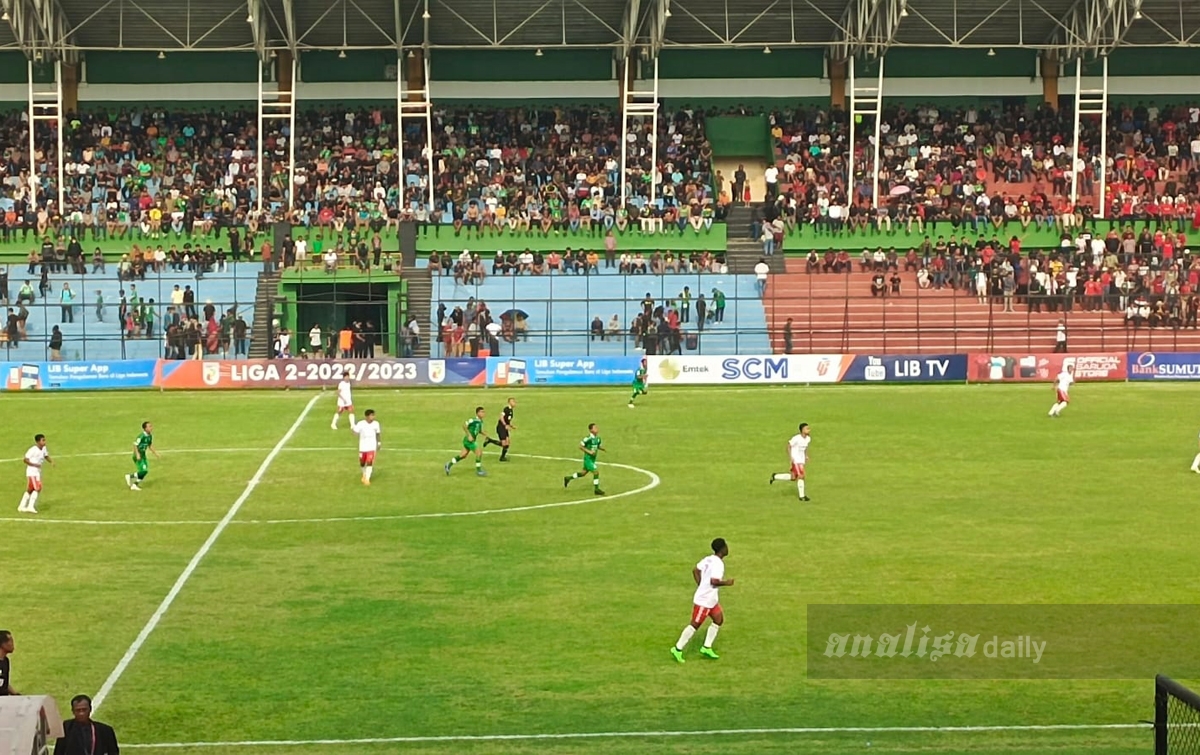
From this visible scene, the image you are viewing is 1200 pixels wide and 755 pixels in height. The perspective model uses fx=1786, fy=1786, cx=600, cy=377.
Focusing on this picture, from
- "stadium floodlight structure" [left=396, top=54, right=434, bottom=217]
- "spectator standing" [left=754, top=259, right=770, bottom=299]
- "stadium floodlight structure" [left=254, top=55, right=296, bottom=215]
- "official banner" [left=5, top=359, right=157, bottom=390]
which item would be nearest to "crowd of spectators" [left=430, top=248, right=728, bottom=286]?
"spectator standing" [left=754, top=259, right=770, bottom=299]

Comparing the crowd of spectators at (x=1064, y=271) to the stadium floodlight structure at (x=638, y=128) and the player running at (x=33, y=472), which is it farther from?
the player running at (x=33, y=472)

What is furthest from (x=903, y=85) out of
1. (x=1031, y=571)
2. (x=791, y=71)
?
(x=1031, y=571)

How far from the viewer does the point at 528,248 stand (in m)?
75.8

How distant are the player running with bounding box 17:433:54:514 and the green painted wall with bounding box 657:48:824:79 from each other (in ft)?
180

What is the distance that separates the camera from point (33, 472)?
115 feet

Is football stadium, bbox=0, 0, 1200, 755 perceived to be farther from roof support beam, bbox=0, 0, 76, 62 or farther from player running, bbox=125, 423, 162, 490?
roof support beam, bbox=0, 0, 76, 62

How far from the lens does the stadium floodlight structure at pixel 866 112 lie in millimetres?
76875

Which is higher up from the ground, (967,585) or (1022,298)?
(1022,298)

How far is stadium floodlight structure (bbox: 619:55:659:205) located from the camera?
254 ft

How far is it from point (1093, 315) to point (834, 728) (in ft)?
172

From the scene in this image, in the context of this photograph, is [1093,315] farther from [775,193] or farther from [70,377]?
[70,377]

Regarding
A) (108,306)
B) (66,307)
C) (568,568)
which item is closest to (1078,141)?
(108,306)

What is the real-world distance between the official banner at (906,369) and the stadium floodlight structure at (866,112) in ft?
50.0

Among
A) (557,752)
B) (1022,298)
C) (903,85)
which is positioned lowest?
(557,752)
